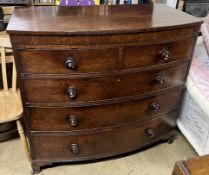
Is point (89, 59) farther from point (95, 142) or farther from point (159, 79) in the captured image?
point (95, 142)

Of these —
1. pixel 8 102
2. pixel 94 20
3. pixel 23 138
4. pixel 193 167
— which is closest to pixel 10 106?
pixel 8 102

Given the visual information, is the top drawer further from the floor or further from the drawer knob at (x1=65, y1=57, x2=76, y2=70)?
the floor

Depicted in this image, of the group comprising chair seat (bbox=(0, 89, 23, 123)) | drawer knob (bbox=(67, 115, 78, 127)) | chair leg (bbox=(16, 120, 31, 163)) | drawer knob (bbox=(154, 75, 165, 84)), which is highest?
drawer knob (bbox=(154, 75, 165, 84))

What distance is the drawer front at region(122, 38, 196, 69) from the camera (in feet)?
3.90

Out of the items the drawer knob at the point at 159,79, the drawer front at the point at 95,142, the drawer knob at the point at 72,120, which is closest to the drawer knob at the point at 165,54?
the drawer knob at the point at 159,79

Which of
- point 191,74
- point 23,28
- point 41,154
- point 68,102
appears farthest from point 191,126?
point 23,28

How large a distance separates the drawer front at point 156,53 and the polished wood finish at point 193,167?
0.62 meters

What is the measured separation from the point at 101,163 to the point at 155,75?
720mm

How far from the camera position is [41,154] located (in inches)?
56.4

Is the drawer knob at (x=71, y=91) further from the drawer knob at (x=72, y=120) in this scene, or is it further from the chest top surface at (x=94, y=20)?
the chest top surface at (x=94, y=20)

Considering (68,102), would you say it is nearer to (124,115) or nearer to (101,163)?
(124,115)

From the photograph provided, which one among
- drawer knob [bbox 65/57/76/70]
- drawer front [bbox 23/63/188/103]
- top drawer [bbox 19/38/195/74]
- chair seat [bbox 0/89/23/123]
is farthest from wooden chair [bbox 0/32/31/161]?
drawer knob [bbox 65/57/76/70]

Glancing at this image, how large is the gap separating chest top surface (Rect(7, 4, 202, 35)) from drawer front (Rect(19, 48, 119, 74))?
0.32 feet

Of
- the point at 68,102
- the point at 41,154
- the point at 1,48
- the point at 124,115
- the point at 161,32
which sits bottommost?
the point at 41,154
